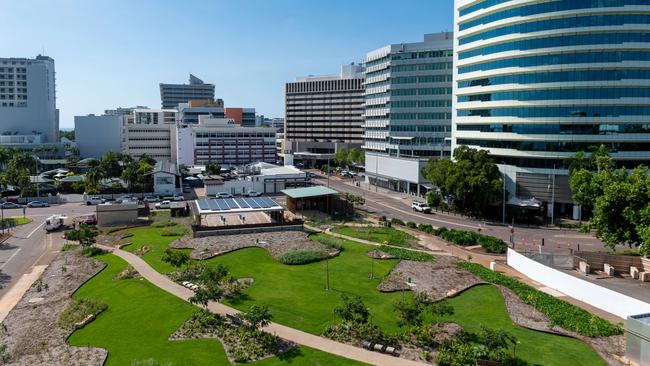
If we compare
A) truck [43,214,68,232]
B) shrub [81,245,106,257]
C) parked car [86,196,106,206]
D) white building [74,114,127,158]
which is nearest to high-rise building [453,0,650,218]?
shrub [81,245,106,257]

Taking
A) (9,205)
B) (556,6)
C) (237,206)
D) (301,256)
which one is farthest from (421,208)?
(9,205)

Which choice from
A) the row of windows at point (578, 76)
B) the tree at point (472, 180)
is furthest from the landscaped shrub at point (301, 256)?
the row of windows at point (578, 76)

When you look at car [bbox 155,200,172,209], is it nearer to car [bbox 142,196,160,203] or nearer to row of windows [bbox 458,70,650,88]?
car [bbox 142,196,160,203]

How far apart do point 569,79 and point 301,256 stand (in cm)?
5647

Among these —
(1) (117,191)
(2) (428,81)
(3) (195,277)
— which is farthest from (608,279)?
(1) (117,191)

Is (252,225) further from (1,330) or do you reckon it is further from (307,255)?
(1,330)

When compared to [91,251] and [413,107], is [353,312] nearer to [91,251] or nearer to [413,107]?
[91,251]

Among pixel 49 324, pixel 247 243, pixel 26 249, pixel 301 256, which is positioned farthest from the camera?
pixel 26 249

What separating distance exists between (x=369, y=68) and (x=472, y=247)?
283 feet

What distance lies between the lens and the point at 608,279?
52.7 meters

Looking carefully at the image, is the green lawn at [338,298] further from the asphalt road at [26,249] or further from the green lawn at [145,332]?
the asphalt road at [26,249]

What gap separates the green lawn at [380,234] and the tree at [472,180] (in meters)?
16.6

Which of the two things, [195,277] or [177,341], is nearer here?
[177,341]

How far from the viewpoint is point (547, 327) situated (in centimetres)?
4103
